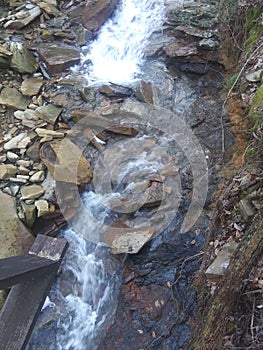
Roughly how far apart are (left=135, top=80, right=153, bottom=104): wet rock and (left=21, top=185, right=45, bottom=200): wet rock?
1.82 m

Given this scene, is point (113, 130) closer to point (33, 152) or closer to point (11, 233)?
point (33, 152)

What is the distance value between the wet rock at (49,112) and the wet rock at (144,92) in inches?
40.6

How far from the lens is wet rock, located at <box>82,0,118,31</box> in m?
5.75

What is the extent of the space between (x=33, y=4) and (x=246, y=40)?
3.34 meters

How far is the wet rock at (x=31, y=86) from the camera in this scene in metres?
4.65

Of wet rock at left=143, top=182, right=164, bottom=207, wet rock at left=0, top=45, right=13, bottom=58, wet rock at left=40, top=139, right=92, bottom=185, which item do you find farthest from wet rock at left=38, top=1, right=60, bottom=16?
wet rock at left=143, top=182, right=164, bottom=207

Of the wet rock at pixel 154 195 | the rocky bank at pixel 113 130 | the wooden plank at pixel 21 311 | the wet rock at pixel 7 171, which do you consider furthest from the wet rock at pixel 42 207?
the wooden plank at pixel 21 311

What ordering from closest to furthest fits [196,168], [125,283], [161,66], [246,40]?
[125,283] → [196,168] → [246,40] → [161,66]

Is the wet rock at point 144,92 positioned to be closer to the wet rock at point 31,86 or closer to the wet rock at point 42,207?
the wet rock at point 31,86

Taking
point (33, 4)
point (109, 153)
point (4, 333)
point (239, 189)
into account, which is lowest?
point (109, 153)

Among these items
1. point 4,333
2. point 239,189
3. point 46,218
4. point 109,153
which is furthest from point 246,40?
point 4,333

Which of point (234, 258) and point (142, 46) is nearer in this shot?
point (234, 258)

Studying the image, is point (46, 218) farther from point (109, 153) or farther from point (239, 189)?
point (239, 189)

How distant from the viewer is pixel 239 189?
2760 millimetres
